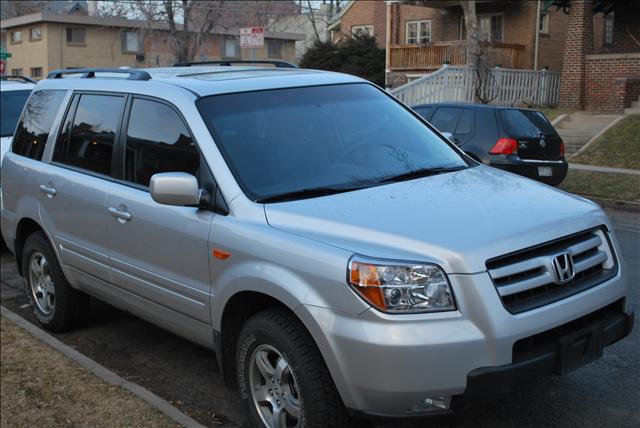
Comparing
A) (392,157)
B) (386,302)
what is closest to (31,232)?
(392,157)

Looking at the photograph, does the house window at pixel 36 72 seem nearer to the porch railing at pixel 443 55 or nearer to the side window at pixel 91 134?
the porch railing at pixel 443 55

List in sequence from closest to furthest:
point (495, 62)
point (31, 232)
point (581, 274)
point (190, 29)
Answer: point (581, 274)
point (31, 232)
point (495, 62)
point (190, 29)

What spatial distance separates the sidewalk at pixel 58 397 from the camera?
408cm

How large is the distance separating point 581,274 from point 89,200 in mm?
3142

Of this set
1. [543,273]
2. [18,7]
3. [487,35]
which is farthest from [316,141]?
[18,7]

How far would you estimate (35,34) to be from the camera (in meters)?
45.0

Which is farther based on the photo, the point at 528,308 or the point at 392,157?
the point at 392,157

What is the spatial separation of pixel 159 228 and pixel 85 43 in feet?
143

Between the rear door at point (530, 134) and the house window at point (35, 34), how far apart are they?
39051mm

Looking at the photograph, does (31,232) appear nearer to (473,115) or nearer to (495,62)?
(473,115)

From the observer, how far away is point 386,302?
305cm

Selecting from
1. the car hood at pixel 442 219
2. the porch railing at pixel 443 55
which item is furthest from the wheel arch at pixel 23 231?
the porch railing at pixel 443 55

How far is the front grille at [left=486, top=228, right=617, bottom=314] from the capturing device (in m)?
3.12

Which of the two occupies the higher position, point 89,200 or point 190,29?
point 190,29
